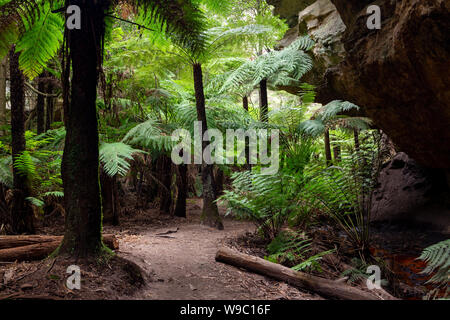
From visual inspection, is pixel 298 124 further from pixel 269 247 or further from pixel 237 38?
pixel 269 247

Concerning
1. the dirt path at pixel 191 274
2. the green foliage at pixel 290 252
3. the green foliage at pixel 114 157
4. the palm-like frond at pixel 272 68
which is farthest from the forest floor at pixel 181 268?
the palm-like frond at pixel 272 68

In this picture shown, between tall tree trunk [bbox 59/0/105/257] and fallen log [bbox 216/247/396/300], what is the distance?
1243 millimetres

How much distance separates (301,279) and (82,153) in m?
2.02

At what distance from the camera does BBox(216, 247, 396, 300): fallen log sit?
7.06ft

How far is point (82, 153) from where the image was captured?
2021 mm

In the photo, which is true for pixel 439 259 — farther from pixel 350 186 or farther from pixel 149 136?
pixel 149 136

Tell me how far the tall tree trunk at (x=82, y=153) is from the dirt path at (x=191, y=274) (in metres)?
0.57

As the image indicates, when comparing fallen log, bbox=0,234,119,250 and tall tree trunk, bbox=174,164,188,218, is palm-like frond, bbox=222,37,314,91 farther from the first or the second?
fallen log, bbox=0,234,119,250

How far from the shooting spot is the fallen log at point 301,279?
2150 millimetres

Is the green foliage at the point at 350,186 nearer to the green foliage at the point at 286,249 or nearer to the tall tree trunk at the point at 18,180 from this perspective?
the green foliage at the point at 286,249

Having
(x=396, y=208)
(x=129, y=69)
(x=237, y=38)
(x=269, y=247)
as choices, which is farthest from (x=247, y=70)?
(x=396, y=208)

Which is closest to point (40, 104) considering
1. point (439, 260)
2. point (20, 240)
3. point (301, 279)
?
point (20, 240)

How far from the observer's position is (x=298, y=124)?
5.27m

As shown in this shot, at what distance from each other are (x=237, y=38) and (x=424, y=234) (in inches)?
169
